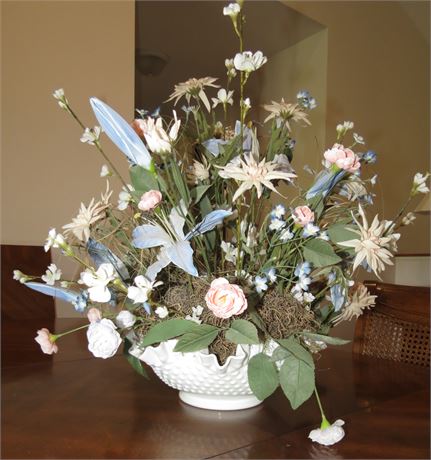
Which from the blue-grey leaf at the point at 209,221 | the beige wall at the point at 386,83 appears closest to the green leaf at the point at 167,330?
the blue-grey leaf at the point at 209,221

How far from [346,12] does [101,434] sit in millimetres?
3235

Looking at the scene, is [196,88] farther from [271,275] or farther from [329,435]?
[329,435]

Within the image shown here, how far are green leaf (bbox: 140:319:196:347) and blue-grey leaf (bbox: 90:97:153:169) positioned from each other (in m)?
0.19

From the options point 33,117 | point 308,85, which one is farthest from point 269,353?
point 308,85

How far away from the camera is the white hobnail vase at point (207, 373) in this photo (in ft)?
1.98

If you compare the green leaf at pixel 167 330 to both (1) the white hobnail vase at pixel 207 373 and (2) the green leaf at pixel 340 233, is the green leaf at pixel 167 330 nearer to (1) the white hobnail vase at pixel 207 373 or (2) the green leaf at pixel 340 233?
(1) the white hobnail vase at pixel 207 373

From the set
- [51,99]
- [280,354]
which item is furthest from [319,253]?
[51,99]

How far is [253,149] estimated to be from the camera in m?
0.70

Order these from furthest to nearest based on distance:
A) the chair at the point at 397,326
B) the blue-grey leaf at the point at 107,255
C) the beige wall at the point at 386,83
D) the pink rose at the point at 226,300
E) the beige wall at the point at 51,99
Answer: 1. the beige wall at the point at 386,83
2. the beige wall at the point at 51,99
3. the chair at the point at 397,326
4. the blue-grey leaf at the point at 107,255
5. the pink rose at the point at 226,300

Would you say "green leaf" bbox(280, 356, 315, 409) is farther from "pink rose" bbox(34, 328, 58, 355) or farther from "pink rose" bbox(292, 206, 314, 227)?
"pink rose" bbox(34, 328, 58, 355)

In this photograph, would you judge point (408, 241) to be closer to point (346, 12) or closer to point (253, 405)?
point (346, 12)

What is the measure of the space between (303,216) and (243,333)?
0.16 metres

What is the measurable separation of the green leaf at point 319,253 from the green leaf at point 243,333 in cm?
12

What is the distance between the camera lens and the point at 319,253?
61 centimetres
